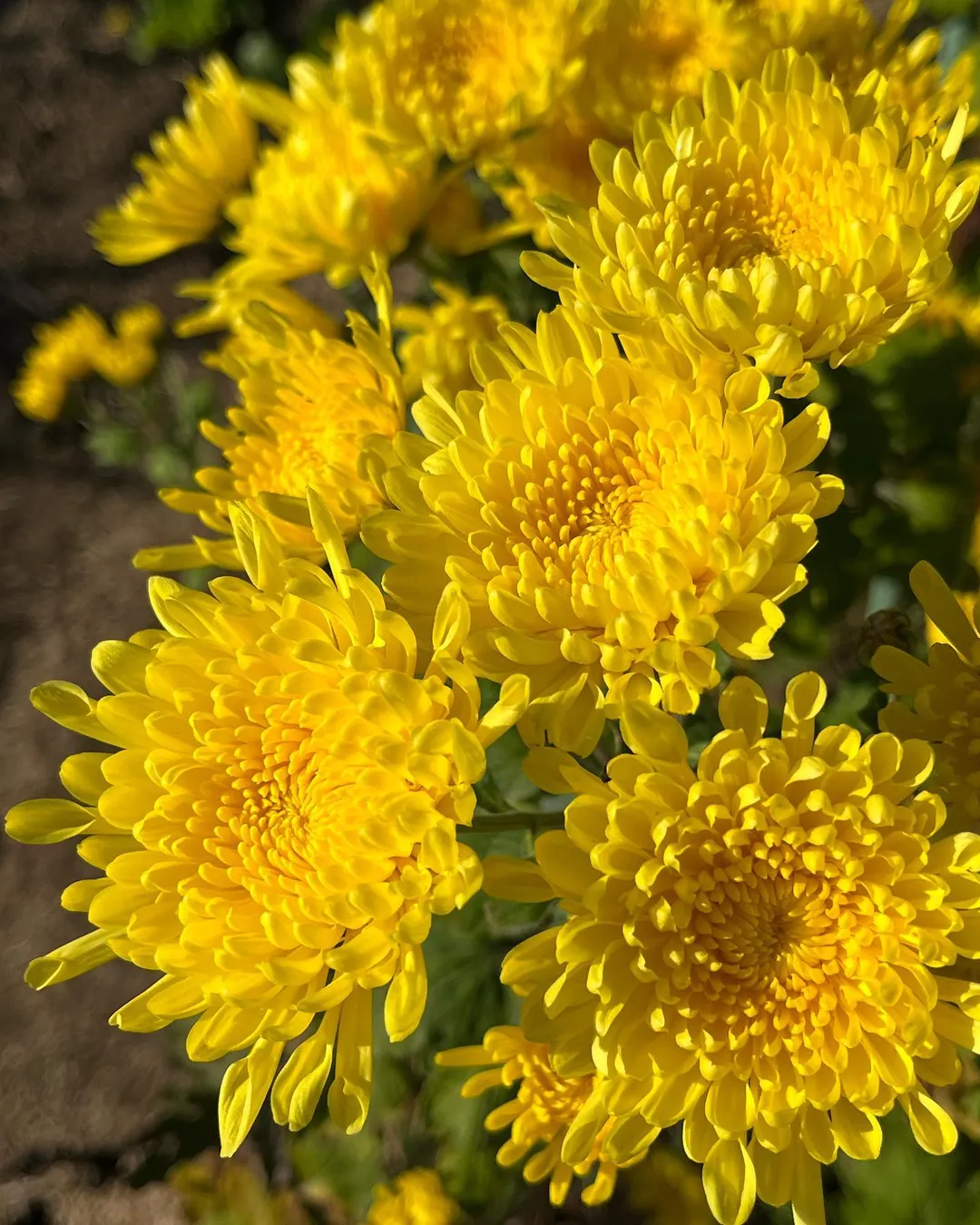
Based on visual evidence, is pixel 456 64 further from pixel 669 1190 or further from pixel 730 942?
pixel 669 1190

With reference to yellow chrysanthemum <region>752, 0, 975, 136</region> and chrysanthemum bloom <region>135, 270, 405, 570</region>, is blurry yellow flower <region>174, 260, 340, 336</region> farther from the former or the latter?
yellow chrysanthemum <region>752, 0, 975, 136</region>

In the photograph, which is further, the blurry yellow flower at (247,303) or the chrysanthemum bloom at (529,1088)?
the blurry yellow flower at (247,303)

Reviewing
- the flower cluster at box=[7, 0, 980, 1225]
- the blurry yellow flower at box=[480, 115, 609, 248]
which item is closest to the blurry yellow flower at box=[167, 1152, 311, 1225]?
the flower cluster at box=[7, 0, 980, 1225]

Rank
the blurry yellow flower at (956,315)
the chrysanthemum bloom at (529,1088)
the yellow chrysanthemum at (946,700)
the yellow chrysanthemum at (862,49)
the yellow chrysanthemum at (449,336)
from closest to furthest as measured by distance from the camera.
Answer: the yellow chrysanthemum at (946,700), the chrysanthemum bloom at (529,1088), the yellow chrysanthemum at (862,49), the yellow chrysanthemum at (449,336), the blurry yellow flower at (956,315)

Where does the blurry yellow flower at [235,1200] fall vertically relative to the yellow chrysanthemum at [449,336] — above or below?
below

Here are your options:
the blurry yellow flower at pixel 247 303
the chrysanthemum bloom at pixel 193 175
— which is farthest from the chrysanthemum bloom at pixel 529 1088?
the chrysanthemum bloom at pixel 193 175

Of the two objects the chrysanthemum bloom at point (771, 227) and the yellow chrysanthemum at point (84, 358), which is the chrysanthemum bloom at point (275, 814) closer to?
the chrysanthemum bloom at point (771, 227)

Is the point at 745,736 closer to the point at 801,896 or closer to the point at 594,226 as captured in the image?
the point at 801,896
